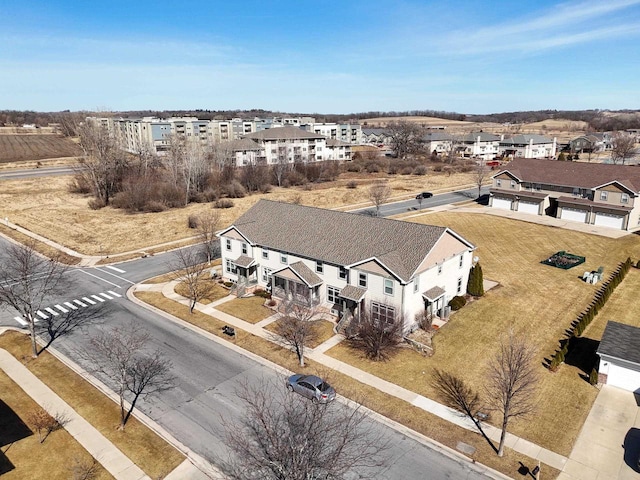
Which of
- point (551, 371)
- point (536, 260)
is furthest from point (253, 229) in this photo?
point (536, 260)

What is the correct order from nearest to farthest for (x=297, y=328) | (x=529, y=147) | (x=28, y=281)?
(x=297, y=328) < (x=28, y=281) < (x=529, y=147)

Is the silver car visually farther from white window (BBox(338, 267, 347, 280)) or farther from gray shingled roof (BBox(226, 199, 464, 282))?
white window (BBox(338, 267, 347, 280))

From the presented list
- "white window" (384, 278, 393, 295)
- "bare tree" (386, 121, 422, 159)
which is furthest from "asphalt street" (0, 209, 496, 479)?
"bare tree" (386, 121, 422, 159)

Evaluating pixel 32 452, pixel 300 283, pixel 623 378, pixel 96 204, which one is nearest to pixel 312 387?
pixel 300 283

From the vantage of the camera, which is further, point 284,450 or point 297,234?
point 297,234

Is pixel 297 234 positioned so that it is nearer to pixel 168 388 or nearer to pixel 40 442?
pixel 168 388

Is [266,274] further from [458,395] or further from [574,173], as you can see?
[574,173]
